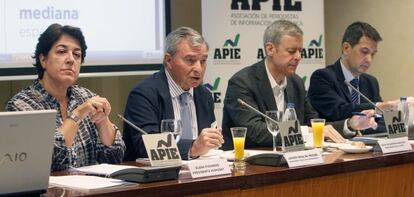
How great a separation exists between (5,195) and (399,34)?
4492mm

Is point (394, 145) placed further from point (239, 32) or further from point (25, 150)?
point (239, 32)

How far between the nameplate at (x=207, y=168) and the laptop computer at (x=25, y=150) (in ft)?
1.59

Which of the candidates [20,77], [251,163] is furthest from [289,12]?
[251,163]

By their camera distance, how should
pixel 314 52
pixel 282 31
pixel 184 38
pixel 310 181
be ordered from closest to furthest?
pixel 310 181 < pixel 184 38 < pixel 282 31 < pixel 314 52

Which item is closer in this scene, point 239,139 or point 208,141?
point 239,139

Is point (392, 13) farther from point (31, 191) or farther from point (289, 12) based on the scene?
point (31, 191)

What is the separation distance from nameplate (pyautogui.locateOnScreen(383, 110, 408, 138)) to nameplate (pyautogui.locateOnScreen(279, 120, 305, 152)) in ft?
1.67

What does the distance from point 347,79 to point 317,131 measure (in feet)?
4.80

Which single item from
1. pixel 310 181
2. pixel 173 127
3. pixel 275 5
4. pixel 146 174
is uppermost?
pixel 275 5

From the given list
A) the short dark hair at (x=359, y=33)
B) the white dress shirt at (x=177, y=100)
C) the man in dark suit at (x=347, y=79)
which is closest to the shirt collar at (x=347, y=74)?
the man in dark suit at (x=347, y=79)

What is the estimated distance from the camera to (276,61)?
3619mm

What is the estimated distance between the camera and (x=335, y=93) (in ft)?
13.8

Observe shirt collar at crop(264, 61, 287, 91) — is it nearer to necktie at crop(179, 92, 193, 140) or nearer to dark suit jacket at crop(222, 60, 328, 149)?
dark suit jacket at crop(222, 60, 328, 149)

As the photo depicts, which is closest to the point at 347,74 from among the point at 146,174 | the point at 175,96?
the point at 175,96
